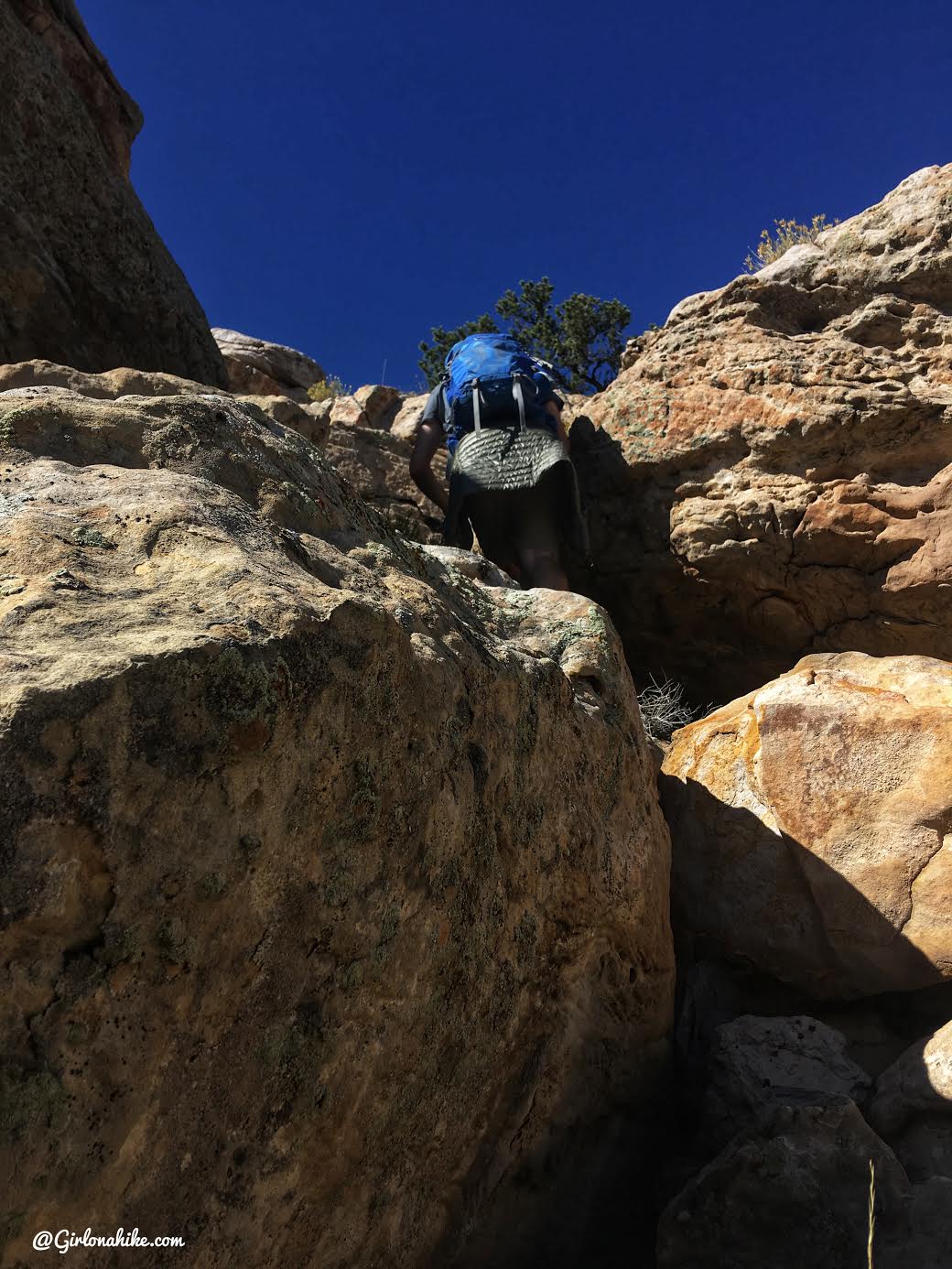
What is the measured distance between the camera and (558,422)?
559cm

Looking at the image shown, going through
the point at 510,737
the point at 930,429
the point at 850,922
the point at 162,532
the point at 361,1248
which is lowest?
the point at 361,1248

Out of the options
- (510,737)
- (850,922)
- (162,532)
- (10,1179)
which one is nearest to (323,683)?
(162,532)

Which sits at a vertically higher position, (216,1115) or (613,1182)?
(216,1115)

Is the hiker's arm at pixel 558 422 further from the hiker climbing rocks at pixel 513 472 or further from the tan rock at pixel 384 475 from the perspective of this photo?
the tan rock at pixel 384 475

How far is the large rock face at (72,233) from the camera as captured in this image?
12.2ft

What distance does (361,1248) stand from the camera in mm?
1674

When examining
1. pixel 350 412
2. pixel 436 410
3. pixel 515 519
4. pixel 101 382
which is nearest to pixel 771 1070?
pixel 101 382

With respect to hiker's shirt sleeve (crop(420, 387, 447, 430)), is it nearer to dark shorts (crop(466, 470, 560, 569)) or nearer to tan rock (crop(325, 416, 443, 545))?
tan rock (crop(325, 416, 443, 545))

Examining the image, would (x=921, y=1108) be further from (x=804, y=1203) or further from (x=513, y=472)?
(x=513, y=472)

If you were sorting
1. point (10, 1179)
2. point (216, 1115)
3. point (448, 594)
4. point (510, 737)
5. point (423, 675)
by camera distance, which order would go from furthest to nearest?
point (448, 594) → point (510, 737) → point (423, 675) → point (216, 1115) → point (10, 1179)

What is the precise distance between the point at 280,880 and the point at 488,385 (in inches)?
178

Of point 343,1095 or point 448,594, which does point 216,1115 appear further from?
point 448,594

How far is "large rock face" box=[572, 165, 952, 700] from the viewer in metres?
4.68

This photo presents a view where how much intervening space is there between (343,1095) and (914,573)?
12.3ft
